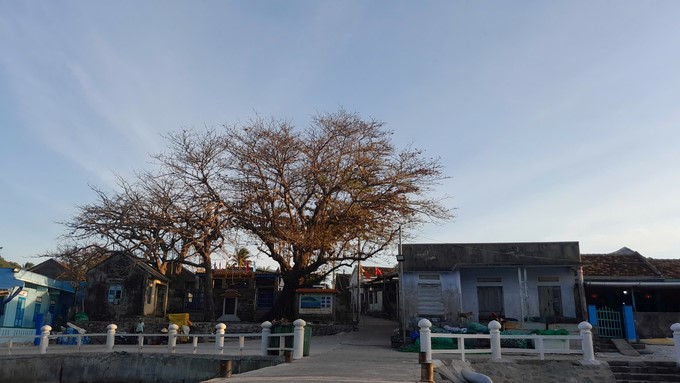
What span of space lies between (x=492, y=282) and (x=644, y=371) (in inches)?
336

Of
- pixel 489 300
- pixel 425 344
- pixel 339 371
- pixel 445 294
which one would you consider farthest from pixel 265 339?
pixel 489 300

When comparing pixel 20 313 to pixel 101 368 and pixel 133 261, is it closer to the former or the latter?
pixel 133 261

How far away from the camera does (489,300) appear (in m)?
21.8

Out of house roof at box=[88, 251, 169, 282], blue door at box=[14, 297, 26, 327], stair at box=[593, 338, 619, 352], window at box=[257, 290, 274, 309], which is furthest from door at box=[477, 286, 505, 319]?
blue door at box=[14, 297, 26, 327]

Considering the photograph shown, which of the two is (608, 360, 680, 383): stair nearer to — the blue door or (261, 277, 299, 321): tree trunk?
(261, 277, 299, 321): tree trunk

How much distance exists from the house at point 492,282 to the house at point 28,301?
17886 mm

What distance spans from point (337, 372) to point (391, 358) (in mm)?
3795

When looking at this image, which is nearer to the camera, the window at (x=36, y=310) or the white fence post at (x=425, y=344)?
the white fence post at (x=425, y=344)

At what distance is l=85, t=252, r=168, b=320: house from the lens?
27.6 m

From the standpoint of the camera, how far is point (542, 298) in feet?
69.9

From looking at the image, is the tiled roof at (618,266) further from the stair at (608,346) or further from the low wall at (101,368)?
the low wall at (101,368)

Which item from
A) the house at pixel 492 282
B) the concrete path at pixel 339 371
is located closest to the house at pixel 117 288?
the house at pixel 492 282

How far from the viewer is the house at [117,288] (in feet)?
90.6

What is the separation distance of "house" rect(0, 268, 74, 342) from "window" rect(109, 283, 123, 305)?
3.15 metres
